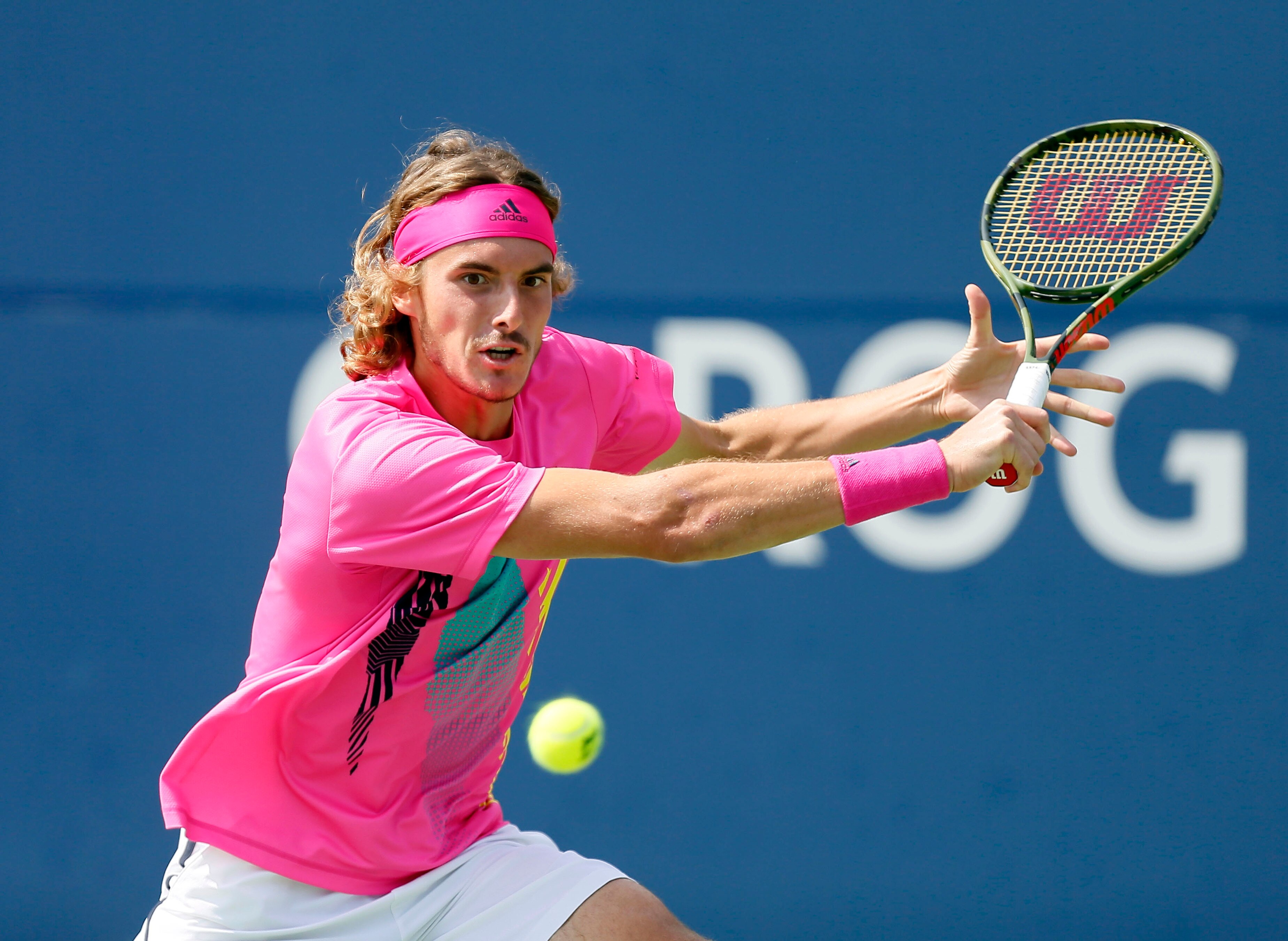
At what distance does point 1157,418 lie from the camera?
142 inches

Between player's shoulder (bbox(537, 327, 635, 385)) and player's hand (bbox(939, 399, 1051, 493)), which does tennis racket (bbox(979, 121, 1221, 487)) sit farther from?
player's shoulder (bbox(537, 327, 635, 385))

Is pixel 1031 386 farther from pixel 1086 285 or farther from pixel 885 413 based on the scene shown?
pixel 1086 285

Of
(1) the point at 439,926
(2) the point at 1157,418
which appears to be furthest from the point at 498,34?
(1) the point at 439,926

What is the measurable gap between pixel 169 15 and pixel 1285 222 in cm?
323

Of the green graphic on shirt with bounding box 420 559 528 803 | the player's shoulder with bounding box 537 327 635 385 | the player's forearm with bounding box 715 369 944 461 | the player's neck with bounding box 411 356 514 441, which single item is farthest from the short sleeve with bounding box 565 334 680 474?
the green graphic on shirt with bounding box 420 559 528 803

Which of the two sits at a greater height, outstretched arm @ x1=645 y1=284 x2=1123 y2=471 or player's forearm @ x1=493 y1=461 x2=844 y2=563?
outstretched arm @ x1=645 y1=284 x2=1123 y2=471

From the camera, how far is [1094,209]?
9.07ft

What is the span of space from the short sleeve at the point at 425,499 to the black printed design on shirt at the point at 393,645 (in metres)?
0.14

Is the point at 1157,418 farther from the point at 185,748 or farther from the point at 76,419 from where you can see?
the point at 76,419

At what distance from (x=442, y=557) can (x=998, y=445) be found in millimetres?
842

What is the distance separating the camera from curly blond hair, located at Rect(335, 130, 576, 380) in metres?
2.28

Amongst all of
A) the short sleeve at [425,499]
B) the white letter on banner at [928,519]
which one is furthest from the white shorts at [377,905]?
the white letter on banner at [928,519]

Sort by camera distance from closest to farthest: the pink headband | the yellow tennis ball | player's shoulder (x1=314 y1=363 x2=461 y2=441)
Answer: player's shoulder (x1=314 y1=363 x2=461 y2=441) → the pink headband → the yellow tennis ball

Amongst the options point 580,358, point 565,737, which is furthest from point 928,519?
point 580,358
